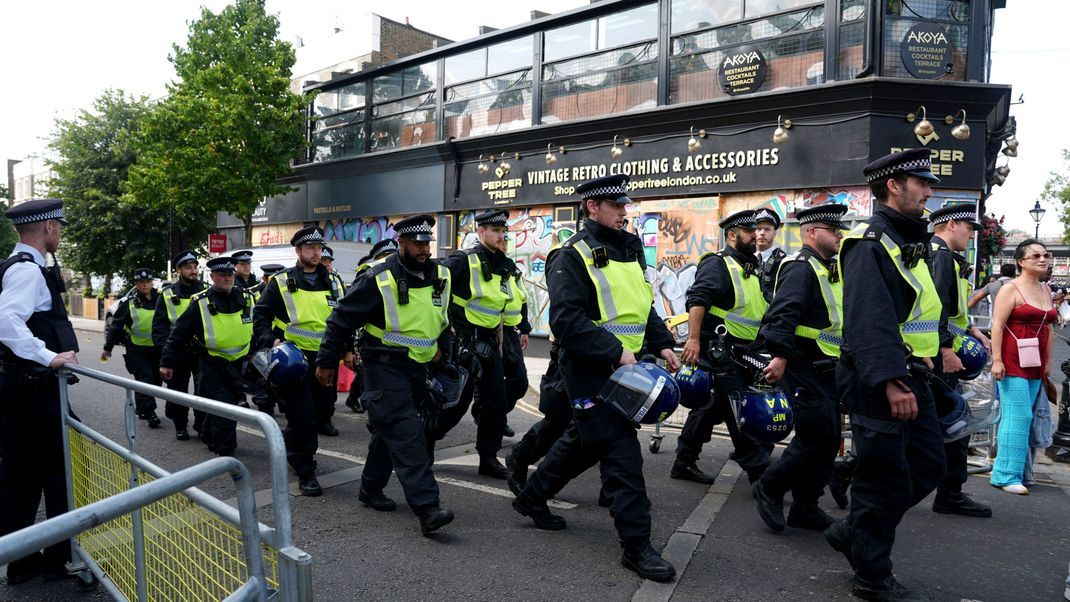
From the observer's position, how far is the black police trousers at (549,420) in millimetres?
4984

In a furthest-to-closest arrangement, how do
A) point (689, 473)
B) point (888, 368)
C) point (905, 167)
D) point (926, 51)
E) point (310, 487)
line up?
point (926, 51), point (689, 473), point (310, 487), point (905, 167), point (888, 368)


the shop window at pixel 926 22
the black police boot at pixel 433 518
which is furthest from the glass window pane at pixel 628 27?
the black police boot at pixel 433 518

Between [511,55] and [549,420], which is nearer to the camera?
[549,420]

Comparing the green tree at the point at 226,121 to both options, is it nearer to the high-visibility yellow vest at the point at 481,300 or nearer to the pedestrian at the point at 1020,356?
the high-visibility yellow vest at the point at 481,300

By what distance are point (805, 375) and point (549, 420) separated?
5.65ft

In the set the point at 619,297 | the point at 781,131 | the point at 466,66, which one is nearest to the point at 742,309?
the point at 619,297

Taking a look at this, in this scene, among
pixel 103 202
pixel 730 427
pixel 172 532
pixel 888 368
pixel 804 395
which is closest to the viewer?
pixel 172 532

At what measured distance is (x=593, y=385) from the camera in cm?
402

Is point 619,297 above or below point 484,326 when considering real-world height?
above

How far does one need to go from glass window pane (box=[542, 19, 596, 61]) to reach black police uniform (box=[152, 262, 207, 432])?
9.56 metres

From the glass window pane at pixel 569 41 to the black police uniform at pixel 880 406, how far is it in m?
12.3

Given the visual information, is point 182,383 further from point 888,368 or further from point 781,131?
point 781,131

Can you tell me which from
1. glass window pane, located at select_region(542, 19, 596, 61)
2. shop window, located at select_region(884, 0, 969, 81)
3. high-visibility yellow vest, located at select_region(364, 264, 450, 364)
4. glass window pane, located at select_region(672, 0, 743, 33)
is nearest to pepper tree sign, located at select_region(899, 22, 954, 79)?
shop window, located at select_region(884, 0, 969, 81)

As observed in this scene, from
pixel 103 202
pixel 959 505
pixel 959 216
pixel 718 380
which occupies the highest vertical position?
pixel 103 202
